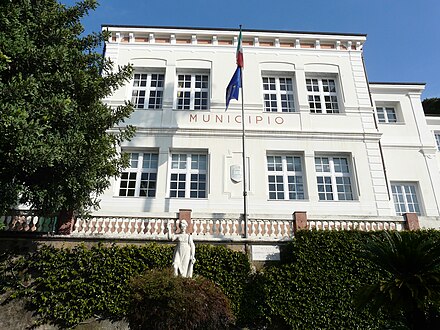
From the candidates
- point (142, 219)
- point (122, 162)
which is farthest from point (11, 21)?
point (142, 219)

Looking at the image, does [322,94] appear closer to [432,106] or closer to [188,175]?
[188,175]

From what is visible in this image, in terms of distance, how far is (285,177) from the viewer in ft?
52.2

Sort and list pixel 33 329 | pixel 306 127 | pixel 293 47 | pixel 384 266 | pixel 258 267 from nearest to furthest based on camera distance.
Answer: pixel 384 266
pixel 33 329
pixel 258 267
pixel 306 127
pixel 293 47

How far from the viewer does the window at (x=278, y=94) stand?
1748cm

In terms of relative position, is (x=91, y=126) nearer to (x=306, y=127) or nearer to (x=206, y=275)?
(x=206, y=275)

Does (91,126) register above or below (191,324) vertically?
above

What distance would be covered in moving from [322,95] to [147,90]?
8.49 m

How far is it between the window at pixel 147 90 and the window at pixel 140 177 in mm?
2576

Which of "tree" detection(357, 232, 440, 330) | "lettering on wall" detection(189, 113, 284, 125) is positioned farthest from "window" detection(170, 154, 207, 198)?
"tree" detection(357, 232, 440, 330)

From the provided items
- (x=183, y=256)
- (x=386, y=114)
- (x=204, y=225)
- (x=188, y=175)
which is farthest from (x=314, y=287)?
(x=386, y=114)

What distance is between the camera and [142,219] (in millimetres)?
12008

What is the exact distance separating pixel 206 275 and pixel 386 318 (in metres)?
5.31

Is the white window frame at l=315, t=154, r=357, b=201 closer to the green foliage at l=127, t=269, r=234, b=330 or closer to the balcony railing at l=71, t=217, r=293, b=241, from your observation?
the balcony railing at l=71, t=217, r=293, b=241

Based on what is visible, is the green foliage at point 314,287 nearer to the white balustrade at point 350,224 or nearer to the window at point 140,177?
the white balustrade at point 350,224
